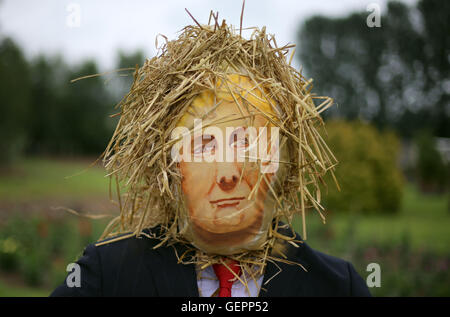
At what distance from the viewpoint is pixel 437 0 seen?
25297mm

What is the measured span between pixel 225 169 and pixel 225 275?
0.46 metres

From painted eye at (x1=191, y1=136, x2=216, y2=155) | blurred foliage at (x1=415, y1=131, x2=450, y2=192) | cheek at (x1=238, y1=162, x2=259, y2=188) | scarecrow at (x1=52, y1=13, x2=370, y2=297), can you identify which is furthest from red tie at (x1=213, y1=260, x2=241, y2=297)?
blurred foliage at (x1=415, y1=131, x2=450, y2=192)

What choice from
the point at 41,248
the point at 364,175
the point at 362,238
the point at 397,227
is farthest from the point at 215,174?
the point at 364,175

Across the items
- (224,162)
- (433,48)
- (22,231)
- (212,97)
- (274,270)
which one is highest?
(433,48)

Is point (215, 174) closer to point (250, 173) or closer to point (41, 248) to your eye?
point (250, 173)

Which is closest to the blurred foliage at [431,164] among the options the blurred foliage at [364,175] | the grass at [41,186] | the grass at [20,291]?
the blurred foliage at [364,175]

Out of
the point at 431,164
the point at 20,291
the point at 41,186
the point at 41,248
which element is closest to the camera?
the point at 20,291

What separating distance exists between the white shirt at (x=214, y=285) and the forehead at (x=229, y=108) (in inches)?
25.6

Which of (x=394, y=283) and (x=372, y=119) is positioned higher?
(x=372, y=119)

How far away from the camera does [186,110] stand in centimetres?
169
